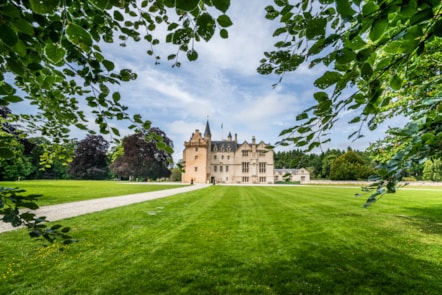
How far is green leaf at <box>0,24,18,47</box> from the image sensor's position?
98 cm

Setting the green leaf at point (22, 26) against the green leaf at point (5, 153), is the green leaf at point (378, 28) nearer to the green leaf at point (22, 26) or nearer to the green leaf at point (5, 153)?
the green leaf at point (22, 26)

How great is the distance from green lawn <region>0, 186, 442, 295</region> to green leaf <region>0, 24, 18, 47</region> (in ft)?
12.4

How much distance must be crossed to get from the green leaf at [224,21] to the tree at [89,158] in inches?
2272

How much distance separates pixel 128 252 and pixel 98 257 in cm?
60

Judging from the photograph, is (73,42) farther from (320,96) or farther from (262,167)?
(262,167)

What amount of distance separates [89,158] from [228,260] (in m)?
59.4

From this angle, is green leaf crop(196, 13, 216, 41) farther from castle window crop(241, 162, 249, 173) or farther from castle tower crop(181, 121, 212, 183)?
castle window crop(241, 162, 249, 173)

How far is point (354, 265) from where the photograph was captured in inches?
186

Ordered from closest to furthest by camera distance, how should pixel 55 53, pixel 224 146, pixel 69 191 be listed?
pixel 55 53
pixel 69 191
pixel 224 146

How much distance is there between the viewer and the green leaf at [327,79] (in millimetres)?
1290

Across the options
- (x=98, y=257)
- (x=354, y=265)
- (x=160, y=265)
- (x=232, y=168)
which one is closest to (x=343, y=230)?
(x=354, y=265)

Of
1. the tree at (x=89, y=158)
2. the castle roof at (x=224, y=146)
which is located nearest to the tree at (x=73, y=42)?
the tree at (x=89, y=158)

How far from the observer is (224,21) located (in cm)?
124

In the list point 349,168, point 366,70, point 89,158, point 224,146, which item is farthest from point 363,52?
point 349,168
